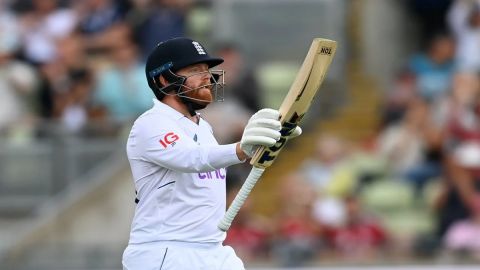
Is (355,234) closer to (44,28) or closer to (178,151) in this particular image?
(44,28)

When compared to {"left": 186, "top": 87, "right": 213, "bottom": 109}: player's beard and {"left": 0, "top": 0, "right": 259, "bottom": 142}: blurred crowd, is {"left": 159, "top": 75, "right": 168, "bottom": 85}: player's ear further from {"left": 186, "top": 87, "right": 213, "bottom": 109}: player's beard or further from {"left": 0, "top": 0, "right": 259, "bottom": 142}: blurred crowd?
{"left": 0, "top": 0, "right": 259, "bottom": 142}: blurred crowd

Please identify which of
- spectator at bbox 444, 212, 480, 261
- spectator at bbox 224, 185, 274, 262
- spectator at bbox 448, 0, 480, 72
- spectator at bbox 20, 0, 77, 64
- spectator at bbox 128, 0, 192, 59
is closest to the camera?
spectator at bbox 444, 212, 480, 261

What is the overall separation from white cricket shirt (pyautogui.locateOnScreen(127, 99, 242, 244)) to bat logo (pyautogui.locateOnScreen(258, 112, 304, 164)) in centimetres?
28

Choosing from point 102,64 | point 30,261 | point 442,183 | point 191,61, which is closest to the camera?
point 191,61

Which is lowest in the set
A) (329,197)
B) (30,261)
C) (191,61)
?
(30,261)

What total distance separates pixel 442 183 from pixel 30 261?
11.8ft

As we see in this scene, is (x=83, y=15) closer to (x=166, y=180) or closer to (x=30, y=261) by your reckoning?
(x=30, y=261)

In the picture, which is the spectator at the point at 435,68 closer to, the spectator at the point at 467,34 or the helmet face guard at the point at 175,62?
the spectator at the point at 467,34

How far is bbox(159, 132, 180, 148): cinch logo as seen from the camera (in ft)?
22.8

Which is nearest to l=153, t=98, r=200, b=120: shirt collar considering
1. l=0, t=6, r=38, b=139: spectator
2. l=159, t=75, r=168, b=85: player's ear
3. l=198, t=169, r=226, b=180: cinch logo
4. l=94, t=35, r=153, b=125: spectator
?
l=159, t=75, r=168, b=85: player's ear

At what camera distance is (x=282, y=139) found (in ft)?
22.5

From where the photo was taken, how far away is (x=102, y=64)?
46.1 ft

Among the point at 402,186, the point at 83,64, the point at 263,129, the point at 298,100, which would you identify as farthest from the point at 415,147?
the point at 263,129

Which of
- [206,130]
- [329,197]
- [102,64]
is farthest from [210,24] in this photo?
[206,130]
